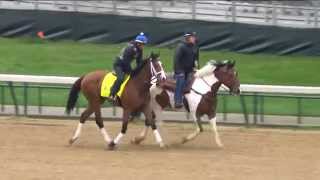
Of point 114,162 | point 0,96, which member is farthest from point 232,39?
point 114,162

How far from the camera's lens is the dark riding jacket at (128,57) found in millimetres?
15750

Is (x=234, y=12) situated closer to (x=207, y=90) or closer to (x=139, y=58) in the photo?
(x=207, y=90)

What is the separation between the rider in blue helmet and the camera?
15.7m

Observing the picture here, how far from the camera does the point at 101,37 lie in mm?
32219

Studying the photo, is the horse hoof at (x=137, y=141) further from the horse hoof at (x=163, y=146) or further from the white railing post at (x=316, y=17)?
the white railing post at (x=316, y=17)

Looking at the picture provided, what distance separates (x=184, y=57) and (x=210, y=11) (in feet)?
53.9

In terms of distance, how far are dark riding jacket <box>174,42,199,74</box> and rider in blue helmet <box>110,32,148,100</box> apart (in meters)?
0.83

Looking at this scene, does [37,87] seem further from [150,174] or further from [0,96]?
[150,174]

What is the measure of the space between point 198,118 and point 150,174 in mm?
3925

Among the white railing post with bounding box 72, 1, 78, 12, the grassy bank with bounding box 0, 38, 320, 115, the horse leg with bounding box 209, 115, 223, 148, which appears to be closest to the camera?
the horse leg with bounding box 209, 115, 223, 148

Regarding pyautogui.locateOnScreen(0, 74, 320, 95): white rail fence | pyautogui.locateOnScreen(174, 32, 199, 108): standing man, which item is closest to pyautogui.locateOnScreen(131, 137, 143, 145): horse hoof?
pyautogui.locateOnScreen(174, 32, 199, 108): standing man

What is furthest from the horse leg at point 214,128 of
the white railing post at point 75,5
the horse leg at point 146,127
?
the white railing post at point 75,5

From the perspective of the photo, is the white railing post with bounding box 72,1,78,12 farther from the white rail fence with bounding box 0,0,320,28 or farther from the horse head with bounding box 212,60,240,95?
the horse head with bounding box 212,60,240,95

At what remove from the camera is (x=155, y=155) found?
603 inches
